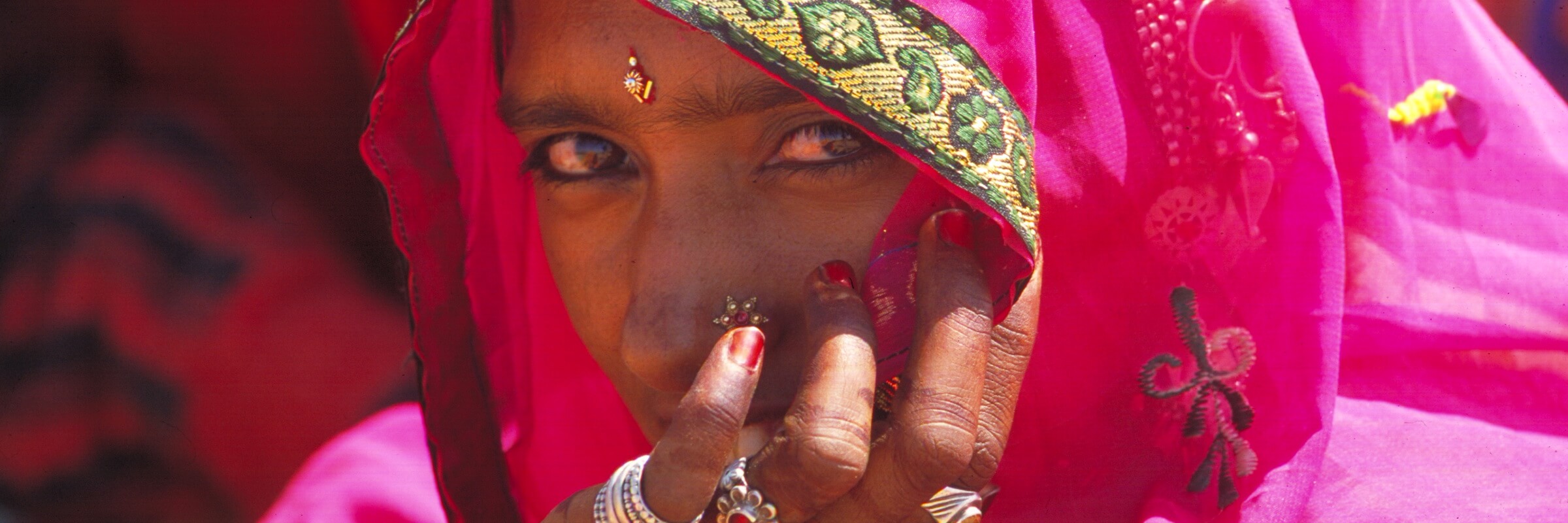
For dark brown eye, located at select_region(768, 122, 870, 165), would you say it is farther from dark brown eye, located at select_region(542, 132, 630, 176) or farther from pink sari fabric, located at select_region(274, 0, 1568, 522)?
dark brown eye, located at select_region(542, 132, 630, 176)

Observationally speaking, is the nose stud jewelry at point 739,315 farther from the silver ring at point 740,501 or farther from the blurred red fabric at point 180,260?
the blurred red fabric at point 180,260

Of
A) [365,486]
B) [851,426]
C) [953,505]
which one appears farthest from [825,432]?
[365,486]

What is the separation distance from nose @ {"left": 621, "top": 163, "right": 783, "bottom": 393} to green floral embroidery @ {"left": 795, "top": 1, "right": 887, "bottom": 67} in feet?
0.64

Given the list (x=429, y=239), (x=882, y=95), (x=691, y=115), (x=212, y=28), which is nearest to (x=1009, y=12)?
(x=882, y=95)

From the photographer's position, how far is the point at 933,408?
40.0 inches

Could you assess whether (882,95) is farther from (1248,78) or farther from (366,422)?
(366,422)

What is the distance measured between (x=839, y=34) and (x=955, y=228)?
0.20 m

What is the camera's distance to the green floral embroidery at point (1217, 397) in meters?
1.23

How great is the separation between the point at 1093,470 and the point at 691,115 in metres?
0.56

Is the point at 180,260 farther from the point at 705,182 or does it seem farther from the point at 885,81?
the point at 885,81

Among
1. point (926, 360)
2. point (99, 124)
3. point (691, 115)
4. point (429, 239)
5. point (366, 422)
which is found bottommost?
point (366, 422)

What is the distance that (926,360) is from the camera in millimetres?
1041

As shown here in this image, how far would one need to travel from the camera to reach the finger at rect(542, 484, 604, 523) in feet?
3.57

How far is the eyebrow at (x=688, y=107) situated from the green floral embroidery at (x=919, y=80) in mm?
112
